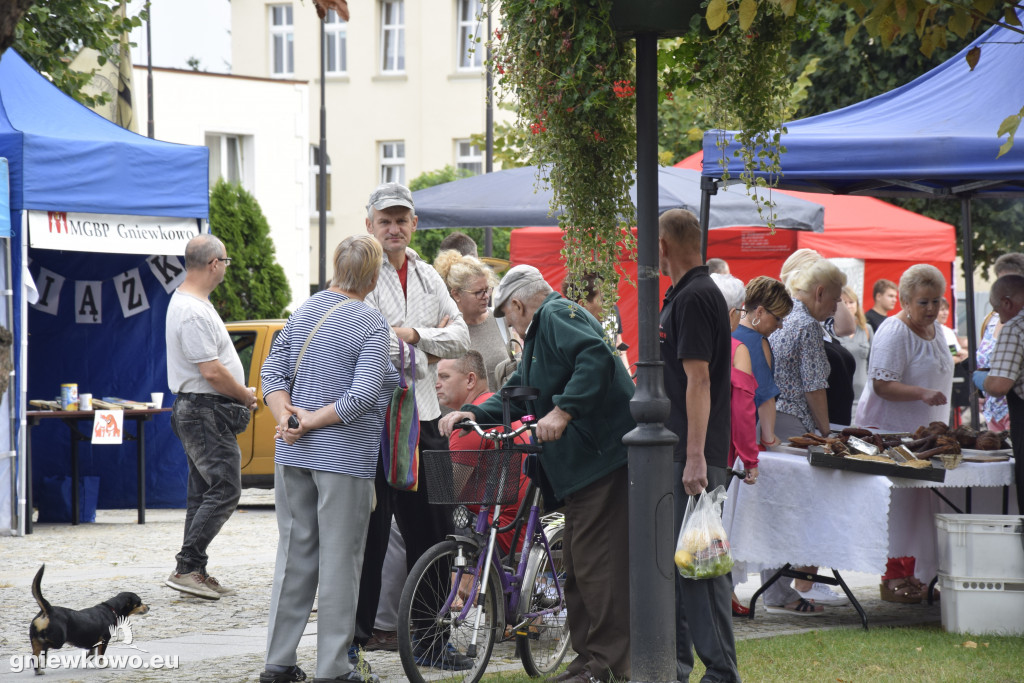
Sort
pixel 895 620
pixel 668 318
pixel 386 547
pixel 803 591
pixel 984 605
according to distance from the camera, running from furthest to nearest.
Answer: pixel 803 591 < pixel 895 620 < pixel 984 605 < pixel 386 547 < pixel 668 318

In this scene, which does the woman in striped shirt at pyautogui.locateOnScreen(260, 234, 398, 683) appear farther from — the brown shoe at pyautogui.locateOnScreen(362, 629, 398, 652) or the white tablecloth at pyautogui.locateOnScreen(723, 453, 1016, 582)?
the white tablecloth at pyautogui.locateOnScreen(723, 453, 1016, 582)

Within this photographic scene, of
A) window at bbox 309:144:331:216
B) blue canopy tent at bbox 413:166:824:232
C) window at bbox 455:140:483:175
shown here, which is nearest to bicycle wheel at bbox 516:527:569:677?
blue canopy tent at bbox 413:166:824:232

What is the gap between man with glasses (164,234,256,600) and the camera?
7750 mm

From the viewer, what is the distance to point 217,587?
7887mm

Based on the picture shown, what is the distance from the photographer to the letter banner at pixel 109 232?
424 inches

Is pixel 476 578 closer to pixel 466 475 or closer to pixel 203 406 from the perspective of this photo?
pixel 466 475

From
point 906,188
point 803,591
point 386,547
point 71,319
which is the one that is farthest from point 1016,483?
point 71,319

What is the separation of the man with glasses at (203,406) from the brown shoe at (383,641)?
68.7 inches

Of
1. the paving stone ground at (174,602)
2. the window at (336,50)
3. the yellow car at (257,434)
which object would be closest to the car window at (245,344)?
the yellow car at (257,434)

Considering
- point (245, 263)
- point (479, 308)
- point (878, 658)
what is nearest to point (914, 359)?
point (878, 658)

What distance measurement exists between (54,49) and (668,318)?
9.42 metres

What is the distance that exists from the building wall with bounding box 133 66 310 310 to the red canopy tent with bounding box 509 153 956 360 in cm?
2267

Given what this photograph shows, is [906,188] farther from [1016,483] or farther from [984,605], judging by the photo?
[984,605]

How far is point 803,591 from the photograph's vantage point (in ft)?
26.7
